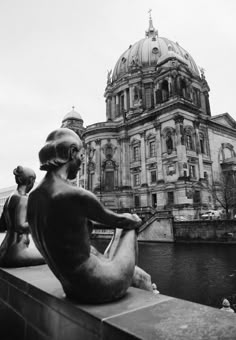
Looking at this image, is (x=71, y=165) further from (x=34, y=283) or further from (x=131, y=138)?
(x=131, y=138)

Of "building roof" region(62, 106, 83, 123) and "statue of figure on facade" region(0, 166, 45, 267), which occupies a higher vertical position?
"building roof" region(62, 106, 83, 123)

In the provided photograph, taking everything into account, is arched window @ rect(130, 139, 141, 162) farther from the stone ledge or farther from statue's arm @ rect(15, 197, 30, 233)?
the stone ledge

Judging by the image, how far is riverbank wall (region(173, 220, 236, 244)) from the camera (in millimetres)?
23062

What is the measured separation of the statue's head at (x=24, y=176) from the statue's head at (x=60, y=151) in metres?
1.64

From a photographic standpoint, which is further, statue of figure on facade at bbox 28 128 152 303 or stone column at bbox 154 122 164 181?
stone column at bbox 154 122 164 181

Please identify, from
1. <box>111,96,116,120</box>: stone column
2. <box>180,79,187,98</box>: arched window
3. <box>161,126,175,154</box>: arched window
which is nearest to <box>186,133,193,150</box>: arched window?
<box>161,126,175,154</box>: arched window

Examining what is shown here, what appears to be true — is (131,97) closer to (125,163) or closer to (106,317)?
(125,163)

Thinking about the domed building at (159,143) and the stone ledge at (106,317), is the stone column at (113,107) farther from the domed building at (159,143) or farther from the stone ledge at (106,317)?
Result: the stone ledge at (106,317)

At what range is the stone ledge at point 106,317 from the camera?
1.57 metres

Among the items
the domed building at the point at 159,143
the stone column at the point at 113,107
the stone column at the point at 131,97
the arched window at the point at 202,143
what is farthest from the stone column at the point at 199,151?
the stone column at the point at 113,107

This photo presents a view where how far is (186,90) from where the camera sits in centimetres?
4219

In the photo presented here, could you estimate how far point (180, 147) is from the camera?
35.2m

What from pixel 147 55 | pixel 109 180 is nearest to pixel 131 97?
pixel 147 55

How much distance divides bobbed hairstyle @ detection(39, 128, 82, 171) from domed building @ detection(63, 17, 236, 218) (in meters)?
31.5
